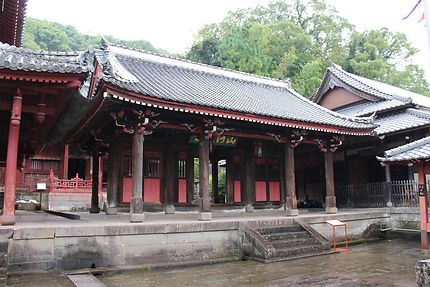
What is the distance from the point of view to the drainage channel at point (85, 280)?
7.59 meters

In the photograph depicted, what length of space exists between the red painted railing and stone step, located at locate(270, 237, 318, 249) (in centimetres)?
1731

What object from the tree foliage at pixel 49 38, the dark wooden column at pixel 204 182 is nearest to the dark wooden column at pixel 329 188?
the dark wooden column at pixel 204 182

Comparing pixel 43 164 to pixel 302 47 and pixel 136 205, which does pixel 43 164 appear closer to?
pixel 136 205

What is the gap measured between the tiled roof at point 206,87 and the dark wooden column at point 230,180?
3219mm

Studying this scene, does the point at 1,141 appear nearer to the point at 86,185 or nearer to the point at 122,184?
the point at 122,184

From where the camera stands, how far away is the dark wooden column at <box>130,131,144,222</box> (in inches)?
456

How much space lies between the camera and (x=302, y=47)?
50719 mm

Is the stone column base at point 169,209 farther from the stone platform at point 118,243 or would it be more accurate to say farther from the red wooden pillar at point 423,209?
the red wooden pillar at point 423,209

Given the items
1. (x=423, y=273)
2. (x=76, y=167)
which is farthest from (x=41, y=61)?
(x=76, y=167)

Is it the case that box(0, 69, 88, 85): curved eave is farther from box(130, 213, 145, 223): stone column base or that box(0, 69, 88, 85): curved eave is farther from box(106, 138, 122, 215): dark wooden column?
box(106, 138, 122, 215): dark wooden column

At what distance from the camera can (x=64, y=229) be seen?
31.1 feet

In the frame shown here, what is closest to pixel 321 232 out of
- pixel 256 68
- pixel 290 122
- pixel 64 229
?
pixel 290 122

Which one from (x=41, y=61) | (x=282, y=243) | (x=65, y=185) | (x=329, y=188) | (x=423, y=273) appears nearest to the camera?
(x=423, y=273)

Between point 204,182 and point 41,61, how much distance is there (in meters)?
6.69
